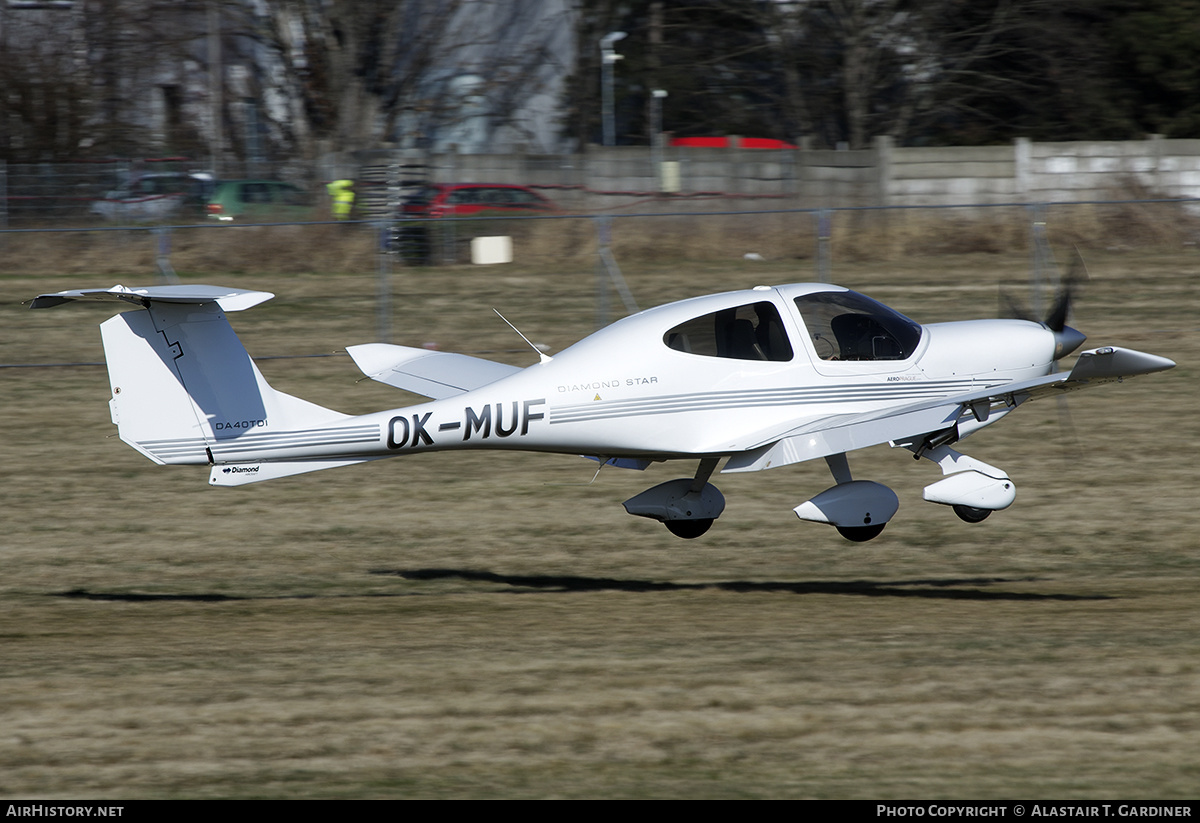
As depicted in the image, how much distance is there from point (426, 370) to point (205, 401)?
2.94 meters

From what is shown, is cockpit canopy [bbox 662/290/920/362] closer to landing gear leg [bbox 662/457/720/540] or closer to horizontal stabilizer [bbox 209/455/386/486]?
landing gear leg [bbox 662/457/720/540]

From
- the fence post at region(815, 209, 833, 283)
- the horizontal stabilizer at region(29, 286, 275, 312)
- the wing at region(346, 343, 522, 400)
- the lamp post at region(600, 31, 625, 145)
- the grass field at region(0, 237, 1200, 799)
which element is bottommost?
the grass field at region(0, 237, 1200, 799)

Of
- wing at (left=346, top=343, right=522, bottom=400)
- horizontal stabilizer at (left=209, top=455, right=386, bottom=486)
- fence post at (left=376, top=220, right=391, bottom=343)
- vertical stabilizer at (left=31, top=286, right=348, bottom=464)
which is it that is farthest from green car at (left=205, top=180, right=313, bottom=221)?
horizontal stabilizer at (left=209, top=455, right=386, bottom=486)

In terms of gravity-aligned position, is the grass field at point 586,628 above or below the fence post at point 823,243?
below

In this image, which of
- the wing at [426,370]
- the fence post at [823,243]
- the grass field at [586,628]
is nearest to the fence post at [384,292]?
the grass field at [586,628]

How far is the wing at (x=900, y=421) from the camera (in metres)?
9.93

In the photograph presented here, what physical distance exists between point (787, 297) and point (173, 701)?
5907 mm

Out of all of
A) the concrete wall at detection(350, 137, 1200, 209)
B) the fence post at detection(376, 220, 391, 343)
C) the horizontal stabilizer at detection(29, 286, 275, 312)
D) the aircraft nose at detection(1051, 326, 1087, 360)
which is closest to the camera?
the horizontal stabilizer at detection(29, 286, 275, 312)

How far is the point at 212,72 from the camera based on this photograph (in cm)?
4284

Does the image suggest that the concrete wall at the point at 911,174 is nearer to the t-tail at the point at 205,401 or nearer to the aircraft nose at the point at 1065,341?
the aircraft nose at the point at 1065,341

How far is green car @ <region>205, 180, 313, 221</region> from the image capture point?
112 ft

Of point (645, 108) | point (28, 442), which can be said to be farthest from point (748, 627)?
point (645, 108)

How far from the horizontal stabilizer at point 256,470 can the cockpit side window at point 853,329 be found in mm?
3957

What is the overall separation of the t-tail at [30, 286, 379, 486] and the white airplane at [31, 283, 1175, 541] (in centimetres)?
1
